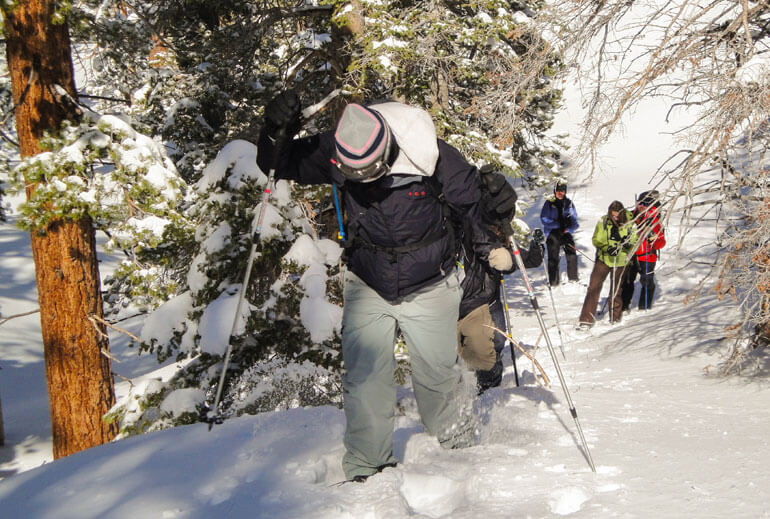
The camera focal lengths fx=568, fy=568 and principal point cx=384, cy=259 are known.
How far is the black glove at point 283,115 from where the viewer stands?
10.6 feet

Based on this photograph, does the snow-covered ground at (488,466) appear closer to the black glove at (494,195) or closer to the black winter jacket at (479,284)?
the black winter jacket at (479,284)

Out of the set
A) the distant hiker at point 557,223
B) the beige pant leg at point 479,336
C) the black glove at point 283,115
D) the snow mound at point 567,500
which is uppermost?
the black glove at point 283,115

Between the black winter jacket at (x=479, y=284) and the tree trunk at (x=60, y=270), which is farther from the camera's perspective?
the tree trunk at (x=60, y=270)

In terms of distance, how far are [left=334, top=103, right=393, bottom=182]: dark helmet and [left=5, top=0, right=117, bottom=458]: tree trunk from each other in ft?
16.5

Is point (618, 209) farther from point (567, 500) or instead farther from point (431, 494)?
point (431, 494)

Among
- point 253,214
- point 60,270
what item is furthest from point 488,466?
point 60,270

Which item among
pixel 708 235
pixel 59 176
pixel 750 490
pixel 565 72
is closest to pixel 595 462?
pixel 750 490

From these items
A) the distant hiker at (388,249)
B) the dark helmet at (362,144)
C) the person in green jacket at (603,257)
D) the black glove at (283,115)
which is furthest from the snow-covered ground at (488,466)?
the person in green jacket at (603,257)

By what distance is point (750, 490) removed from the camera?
8.86ft

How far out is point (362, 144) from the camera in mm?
2922

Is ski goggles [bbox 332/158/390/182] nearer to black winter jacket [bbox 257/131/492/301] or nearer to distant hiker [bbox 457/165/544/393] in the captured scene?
black winter jacket [bbox 257/131/492/301]

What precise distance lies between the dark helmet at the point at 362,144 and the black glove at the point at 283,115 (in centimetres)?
38

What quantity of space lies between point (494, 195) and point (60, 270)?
17.9 ft

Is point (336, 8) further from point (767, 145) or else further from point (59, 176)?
point (767, 145)
